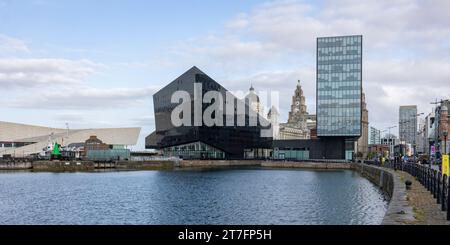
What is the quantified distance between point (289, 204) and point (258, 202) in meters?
3.09

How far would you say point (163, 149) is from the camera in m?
164

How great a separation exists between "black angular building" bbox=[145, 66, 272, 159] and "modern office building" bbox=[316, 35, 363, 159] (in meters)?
31.3

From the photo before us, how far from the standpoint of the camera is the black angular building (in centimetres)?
15088

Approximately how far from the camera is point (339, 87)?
150000 millimetres

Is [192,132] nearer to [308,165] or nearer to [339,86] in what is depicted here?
[308,165]

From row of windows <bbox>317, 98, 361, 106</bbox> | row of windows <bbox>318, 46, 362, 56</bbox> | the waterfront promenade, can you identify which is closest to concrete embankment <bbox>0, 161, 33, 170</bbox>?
the waterfront promenade

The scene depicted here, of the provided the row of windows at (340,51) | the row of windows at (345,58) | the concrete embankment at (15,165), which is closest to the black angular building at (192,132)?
the row of windows at (340,51)

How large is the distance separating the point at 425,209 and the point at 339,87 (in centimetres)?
12488

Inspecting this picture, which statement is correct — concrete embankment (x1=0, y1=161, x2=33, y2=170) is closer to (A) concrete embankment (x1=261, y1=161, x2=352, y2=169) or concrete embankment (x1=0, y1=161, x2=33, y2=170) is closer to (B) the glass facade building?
(A) concrete embankment (x1=261, y1=161, x2=352, y2=169)

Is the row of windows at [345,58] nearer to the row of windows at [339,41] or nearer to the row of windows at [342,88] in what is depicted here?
the row of windows at [339,41]

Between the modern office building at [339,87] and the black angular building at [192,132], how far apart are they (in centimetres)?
3129

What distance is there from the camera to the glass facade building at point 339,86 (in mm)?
148375

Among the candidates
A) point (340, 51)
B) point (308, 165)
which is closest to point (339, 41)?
point (340, 51)
